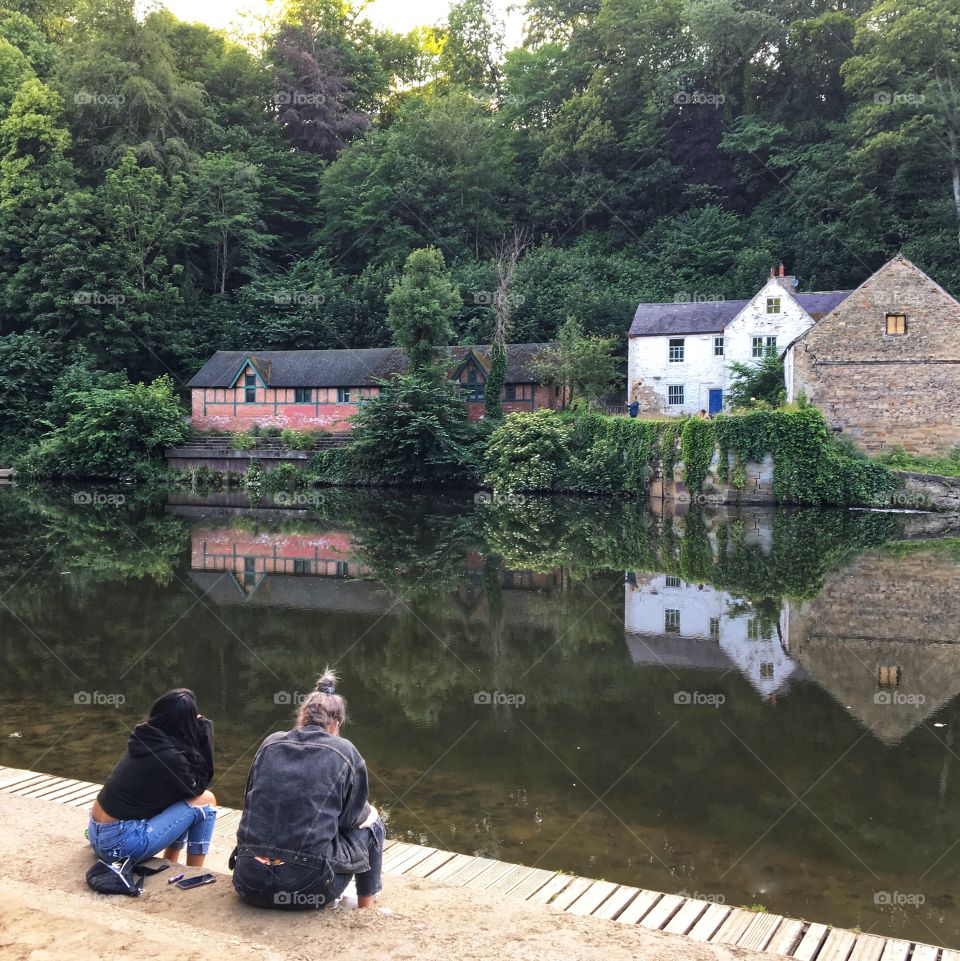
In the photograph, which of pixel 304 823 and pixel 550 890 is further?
pixel 550 890

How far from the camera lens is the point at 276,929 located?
4422mm

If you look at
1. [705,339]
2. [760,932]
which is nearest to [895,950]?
[760,932]

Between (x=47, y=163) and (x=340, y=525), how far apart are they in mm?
36258

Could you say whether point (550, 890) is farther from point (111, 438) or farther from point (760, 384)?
point (111, 438)

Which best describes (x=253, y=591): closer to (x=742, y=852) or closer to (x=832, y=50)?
(x=742, y=852)

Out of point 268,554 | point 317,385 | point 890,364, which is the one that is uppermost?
point 317,385

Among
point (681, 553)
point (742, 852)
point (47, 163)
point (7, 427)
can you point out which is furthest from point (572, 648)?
point (47, 163)

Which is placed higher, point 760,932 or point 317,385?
point 317,385

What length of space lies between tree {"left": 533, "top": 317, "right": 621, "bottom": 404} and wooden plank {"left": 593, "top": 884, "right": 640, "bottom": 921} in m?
33.5

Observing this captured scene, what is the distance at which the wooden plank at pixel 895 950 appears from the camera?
463cm

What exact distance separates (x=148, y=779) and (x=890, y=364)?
31.6 meters

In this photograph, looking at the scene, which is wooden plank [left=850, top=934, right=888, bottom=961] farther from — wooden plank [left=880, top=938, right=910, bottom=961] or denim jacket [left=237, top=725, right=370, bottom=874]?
denim jacket [left=237, top=725, right=370, bottom=874]

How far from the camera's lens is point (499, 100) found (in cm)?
6431

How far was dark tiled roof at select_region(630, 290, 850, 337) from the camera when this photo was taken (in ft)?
129
